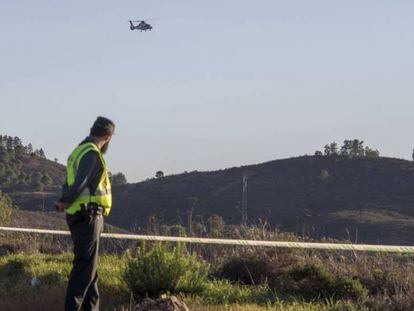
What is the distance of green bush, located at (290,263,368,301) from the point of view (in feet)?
35.1

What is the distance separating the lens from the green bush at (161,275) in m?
9.75

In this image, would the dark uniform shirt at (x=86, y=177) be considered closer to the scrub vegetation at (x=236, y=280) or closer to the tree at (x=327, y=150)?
the scrub vegetation at (x=236, y=280)

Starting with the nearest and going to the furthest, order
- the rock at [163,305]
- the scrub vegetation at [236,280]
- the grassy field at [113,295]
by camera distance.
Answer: the rock at [163,305], the grassy field at [113,295], the scrub vegetation at [236,280]

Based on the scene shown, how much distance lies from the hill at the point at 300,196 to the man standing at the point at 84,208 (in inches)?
1960

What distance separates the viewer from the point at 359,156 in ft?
292

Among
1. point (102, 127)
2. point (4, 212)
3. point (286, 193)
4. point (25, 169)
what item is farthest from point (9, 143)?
point (102, 127)

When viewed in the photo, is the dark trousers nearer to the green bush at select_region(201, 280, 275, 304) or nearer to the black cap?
the black cap

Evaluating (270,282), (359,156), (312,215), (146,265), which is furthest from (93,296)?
(359,156)

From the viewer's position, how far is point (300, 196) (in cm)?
7625

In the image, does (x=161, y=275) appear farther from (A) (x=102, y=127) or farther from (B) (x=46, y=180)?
(B) (x=46, y=180)

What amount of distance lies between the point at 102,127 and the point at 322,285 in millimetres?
3783

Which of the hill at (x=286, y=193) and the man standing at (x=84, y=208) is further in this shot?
the hill at (x=286, y=193)

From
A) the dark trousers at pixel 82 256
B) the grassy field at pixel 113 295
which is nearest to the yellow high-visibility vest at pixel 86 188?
the dark trousers at pixel 82 256

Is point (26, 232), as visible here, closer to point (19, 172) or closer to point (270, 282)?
point (270, 282)
